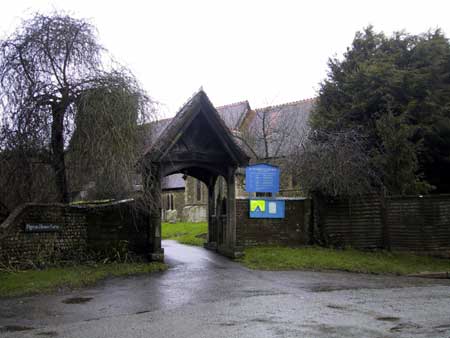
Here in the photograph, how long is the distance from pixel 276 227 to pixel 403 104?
8.78 metres

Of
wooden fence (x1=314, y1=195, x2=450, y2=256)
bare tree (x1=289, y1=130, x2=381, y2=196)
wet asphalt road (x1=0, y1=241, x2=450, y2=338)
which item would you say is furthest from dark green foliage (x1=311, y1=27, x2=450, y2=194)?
wet asphalt road (x1=0, y1=241, x2=450, y2=338)

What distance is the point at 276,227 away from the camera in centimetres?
1853

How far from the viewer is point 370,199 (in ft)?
59.7

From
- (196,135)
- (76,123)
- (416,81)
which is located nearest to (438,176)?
(416,81)

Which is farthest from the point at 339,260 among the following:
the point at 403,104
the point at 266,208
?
the point at 403,104

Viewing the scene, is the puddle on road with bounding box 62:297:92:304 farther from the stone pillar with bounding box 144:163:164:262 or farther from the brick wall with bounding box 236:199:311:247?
the brick wall with bounding box 236:199:311:247

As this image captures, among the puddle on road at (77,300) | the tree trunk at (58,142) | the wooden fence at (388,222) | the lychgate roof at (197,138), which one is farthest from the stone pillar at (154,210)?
the wooden fence at (388,222)

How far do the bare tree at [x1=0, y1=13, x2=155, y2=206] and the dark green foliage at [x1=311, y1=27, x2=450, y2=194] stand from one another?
10.8 metres

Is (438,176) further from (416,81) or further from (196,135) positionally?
(196,135)

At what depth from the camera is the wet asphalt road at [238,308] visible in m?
7.15

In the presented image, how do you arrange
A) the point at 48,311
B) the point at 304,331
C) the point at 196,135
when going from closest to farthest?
the point at 304,331 → the point at 48,311 → the point at 196,135

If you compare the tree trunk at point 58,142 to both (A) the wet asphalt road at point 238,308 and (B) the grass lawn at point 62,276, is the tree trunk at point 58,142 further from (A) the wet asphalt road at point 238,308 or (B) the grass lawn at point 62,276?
(A) the wet asphalt road at point 238,308

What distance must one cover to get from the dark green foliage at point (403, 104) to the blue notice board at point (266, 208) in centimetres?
463

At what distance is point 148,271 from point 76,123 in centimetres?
469
